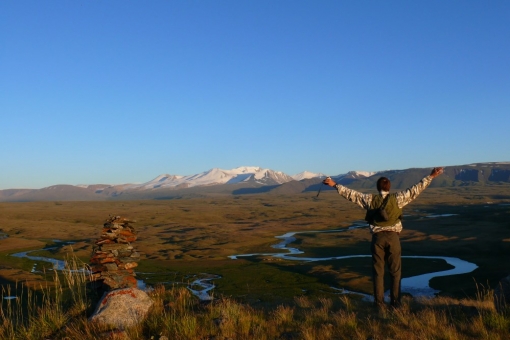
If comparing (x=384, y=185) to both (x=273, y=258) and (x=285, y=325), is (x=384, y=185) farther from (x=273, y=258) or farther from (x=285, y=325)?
(x=273, y=258)

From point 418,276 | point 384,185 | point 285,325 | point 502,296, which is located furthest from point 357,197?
point 418,276

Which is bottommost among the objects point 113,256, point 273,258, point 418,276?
point 418,276

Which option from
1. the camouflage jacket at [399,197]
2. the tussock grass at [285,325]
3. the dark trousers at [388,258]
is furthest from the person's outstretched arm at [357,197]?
the tussock grass at [285,325]

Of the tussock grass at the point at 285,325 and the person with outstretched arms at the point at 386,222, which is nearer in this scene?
the tussock grass at the point at 285,325

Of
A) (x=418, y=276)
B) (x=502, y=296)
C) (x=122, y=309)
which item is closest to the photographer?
(x=502, y=296)

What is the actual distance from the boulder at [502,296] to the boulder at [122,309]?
6.09 m

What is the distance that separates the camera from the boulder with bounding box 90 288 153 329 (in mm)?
8508

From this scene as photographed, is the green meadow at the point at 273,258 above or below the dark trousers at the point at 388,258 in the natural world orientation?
below

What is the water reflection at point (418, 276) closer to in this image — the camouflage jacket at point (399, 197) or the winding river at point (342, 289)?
the winding river at point (342, 289)

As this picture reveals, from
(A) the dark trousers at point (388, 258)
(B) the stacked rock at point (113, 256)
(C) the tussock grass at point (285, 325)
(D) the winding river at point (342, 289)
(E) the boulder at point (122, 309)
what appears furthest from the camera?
(D) the winding river at point (342, 289)

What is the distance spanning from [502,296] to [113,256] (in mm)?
9026

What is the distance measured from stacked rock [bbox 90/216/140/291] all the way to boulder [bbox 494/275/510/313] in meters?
8.30

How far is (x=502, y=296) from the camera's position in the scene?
27.2ft

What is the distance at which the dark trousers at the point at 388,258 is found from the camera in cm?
906
